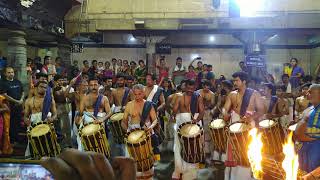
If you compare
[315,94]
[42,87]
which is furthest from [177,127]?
[315,94]

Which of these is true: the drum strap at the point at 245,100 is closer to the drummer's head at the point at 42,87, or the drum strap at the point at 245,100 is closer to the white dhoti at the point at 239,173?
the white dhoti at the point at 239,173

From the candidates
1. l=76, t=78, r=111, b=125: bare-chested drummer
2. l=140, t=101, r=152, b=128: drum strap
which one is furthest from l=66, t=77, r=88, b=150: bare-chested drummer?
l=140, t=101, r=152, b=128: drum strap

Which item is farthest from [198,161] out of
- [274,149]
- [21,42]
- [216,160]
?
[21,42]

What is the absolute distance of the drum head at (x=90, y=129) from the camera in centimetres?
708

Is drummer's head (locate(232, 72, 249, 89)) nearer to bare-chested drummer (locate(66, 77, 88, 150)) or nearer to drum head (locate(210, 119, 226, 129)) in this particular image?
drum head (locate(210, 119, 226, 129))

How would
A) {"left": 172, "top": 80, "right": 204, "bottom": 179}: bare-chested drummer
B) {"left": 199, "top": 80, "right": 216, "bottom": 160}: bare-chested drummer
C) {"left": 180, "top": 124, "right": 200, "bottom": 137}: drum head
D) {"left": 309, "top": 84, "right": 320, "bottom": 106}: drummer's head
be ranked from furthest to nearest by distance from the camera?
{"left": 199, "top": 80, "right": 216, "bottom": 160}: bare-chested drummer
{"left": 172, "top": 80, "right": 204, "bottom": 179}: bare-chested drummer
{"left": 180, "top": 124, "right": 200, "bottom": 137}: drum head
{"left": 309, "top": 84, "right": 320, "bottom": 106}: drummer's head

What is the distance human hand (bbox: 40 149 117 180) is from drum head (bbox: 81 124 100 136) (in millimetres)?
6065

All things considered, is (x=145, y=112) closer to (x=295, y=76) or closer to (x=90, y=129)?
(x=90, y=129)

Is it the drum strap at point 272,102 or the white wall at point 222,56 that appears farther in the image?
the white wall at point 222,56

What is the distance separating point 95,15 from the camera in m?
17.0

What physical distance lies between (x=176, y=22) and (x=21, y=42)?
642 centimetres

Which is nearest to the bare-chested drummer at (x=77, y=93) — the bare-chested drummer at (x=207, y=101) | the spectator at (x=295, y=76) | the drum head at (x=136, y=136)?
the drum head at (x=136, y=136)

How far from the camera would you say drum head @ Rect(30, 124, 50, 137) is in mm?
7066

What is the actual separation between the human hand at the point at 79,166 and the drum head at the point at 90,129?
6065 millimetres
